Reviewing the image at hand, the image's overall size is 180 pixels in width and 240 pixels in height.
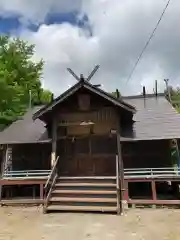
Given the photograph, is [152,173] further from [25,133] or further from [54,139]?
[25,133]

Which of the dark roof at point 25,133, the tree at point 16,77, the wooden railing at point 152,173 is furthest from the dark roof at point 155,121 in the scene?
the tree at point 16,77

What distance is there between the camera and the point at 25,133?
14969 mm

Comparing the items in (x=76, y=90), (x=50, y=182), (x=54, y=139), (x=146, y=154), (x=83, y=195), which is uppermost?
(x=76, y=90)

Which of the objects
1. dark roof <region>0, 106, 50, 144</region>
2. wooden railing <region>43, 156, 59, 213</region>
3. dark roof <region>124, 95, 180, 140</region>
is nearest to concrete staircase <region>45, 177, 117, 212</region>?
wooden railing <region>43, 156, 59, 213</region>

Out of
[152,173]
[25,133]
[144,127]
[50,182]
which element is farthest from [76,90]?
[152,173]

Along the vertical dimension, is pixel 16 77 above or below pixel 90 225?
above

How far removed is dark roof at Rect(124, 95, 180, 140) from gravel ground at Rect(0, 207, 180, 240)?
10.9ft

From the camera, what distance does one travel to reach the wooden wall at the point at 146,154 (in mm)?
14391

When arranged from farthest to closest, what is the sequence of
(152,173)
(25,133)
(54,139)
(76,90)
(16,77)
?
(16,77) → (25,133) → (54,139) → (76,90) → (152,173)

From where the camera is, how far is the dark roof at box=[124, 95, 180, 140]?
13.0 m

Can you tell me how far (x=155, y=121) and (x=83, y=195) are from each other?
17.0ft

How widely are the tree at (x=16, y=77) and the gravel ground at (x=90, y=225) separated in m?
10.0

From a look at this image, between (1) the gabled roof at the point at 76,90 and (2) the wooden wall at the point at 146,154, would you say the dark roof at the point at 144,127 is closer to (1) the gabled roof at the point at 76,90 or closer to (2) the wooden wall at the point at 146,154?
(2) the wooden wall at the point at 146,154

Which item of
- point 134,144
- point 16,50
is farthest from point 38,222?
point 16,50
